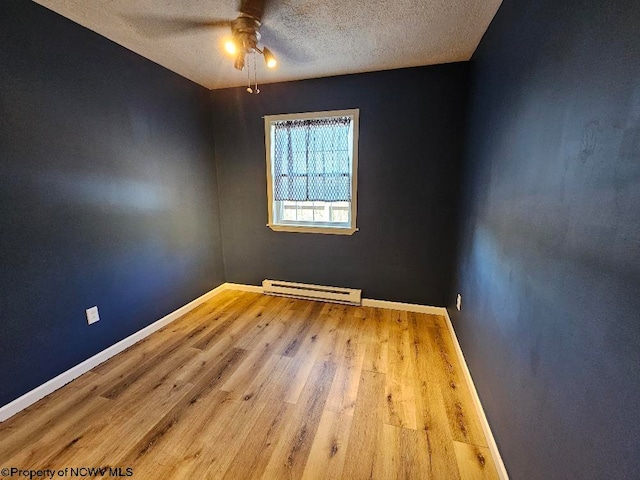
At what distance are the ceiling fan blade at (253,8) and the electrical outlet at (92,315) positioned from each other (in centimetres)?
234

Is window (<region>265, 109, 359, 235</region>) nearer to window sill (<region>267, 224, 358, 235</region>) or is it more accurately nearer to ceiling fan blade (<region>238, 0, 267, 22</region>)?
window sill (<region>267, 224, 358, 235</region>)

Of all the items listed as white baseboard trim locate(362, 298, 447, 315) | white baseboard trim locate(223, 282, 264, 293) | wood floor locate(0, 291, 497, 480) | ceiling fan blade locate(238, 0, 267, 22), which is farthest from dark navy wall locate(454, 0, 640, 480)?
white baseboard trim locate(223, 282, 264, 293)

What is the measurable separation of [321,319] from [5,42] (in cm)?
292

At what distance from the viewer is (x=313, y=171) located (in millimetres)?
3014

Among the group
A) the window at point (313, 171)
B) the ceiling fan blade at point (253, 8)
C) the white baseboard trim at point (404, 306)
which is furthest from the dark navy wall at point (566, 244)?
the window at point (313, 171)

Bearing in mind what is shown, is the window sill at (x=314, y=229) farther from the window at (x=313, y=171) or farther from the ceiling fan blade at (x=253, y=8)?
the ceiling fan blade at (x=253, y=8)

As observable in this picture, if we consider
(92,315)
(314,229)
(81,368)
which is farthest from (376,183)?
(81,368)

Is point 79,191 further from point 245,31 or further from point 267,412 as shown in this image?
point 267,412

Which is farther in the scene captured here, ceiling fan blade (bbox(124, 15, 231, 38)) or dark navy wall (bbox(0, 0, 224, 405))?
ceiling fan blade (bbox(124, 15, 231, 38))

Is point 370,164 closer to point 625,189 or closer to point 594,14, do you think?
point 594,14

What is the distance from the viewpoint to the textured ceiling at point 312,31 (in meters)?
1.69

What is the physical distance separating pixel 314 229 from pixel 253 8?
197 centimetres

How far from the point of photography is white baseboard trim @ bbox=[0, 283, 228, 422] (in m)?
1.64

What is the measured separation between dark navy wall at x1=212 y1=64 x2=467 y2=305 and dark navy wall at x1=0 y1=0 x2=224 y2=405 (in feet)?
2.01
